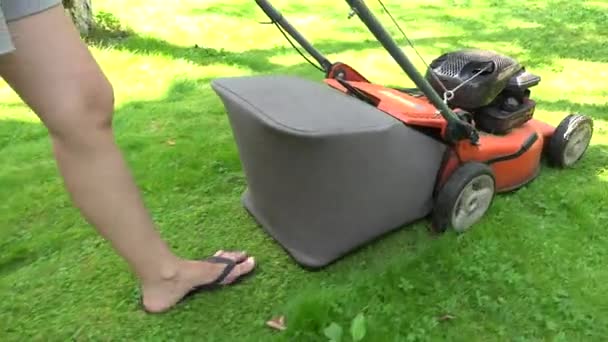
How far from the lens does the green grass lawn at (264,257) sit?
5.37ft

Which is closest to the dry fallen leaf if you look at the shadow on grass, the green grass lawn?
the green grass lawn

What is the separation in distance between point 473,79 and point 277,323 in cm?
94

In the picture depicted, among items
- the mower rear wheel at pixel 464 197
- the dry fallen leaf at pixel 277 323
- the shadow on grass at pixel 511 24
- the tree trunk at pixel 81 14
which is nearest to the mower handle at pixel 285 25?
the mower rear wheel at pixel 464 197

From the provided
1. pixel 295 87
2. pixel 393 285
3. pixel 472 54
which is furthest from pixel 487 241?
pixel 295 87

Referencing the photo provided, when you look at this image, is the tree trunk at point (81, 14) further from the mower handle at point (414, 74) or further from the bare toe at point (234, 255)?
the mower handle at point (414, 74)

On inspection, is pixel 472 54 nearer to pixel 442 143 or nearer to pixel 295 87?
pixel 442 143

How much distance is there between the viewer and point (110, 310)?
1.71 metres

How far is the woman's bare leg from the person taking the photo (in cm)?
124

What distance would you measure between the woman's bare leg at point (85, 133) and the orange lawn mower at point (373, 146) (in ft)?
1.12

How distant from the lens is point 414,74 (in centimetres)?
164

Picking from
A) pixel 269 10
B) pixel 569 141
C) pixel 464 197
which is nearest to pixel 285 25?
pixel 269 10

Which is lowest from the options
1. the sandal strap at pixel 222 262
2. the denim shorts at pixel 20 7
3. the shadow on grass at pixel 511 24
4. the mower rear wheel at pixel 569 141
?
the shadow on grass at pixel 511 24

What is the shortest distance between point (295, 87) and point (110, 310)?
0.74m

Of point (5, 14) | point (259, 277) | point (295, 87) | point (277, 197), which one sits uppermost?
point (5, 14)
